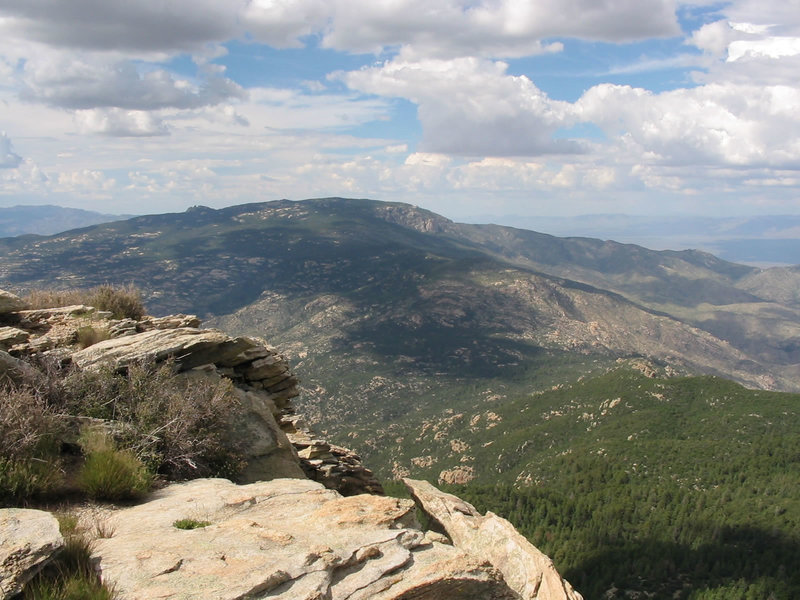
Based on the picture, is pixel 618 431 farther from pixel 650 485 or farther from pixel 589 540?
pixel 589 540

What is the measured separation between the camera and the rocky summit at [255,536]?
8.74 meters

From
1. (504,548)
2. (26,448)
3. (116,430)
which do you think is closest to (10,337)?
(116,430)

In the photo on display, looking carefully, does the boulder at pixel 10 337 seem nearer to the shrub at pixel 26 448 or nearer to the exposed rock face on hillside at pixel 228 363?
the exposed rock face on hillside at pixel 228 363

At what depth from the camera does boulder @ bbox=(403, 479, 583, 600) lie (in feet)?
52.7

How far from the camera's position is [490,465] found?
454ft

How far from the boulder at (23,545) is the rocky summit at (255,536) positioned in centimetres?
2

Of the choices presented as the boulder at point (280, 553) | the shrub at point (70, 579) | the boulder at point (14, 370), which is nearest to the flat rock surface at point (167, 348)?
the boulder at point (14, 370)

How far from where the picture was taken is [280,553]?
9992 mm

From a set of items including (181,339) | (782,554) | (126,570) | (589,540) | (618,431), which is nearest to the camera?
(126,570)

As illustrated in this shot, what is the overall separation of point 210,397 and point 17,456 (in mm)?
6456

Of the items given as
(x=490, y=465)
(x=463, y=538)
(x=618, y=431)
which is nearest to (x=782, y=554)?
(x=618, y=431)

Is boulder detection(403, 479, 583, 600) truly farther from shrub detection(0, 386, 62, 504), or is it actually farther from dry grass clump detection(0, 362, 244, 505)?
shrub detection(0, 386, 62, 504)

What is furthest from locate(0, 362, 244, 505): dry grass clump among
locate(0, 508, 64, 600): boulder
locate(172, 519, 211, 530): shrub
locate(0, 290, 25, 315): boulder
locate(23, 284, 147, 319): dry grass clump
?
locate(23, 284, 147, 319): dry grass clump

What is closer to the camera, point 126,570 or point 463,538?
point 126,570
